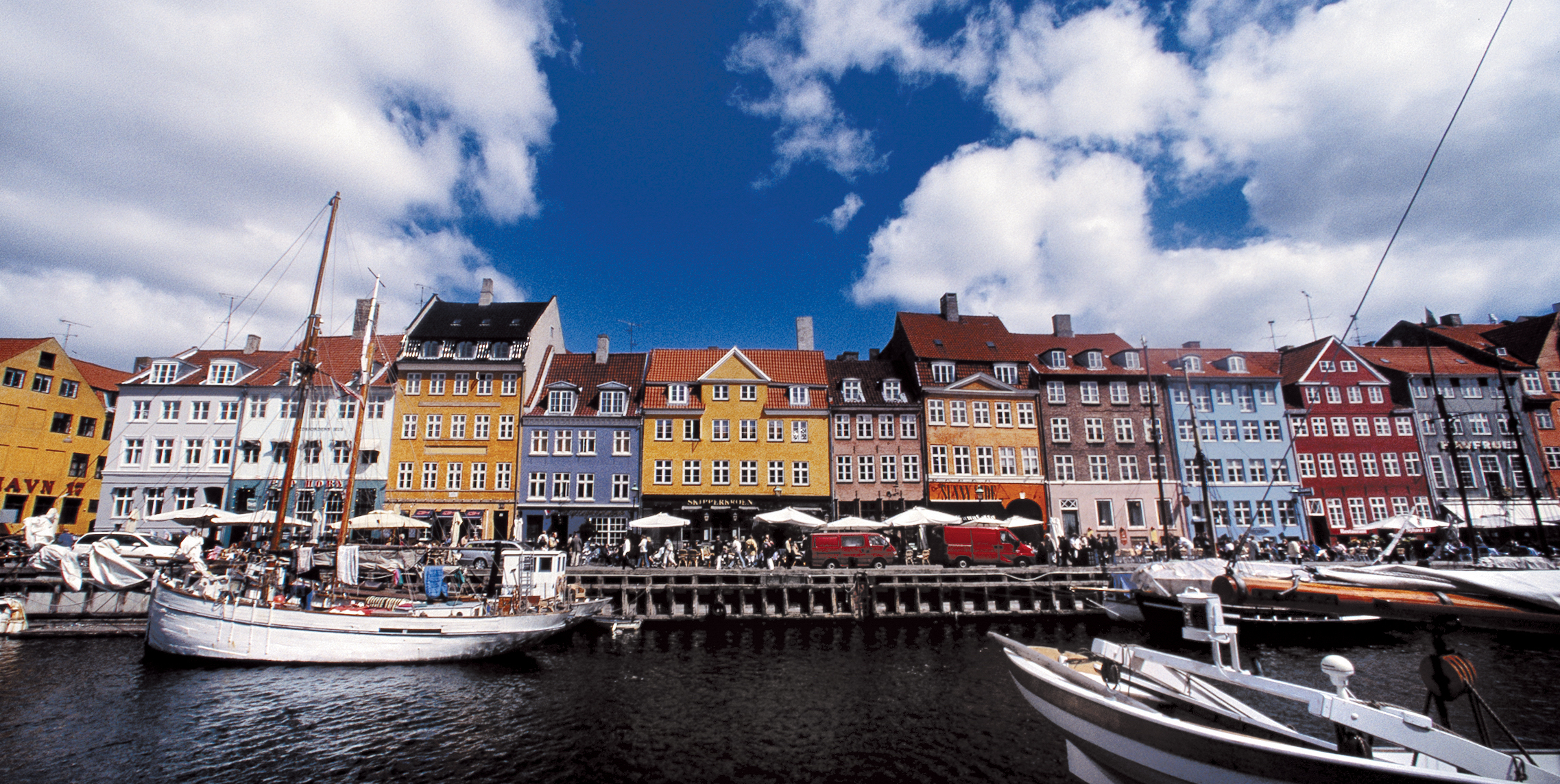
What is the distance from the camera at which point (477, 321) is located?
43.5 m

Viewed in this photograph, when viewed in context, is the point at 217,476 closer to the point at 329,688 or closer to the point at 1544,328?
the point at 329,688

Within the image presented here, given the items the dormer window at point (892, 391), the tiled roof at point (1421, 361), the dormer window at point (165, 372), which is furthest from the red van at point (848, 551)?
the dormer window at point (165, 372)

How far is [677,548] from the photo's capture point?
36844mm

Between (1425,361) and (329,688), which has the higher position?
(1425,361)

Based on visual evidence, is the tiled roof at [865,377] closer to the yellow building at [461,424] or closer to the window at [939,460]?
the window at [939,460]

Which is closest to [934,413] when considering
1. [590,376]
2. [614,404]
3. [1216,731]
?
[614,404]

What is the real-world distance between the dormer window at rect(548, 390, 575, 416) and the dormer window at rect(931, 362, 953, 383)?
22.7 meters

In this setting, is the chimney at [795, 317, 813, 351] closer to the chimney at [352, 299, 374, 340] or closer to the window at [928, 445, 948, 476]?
the window at [928, 445, 948, 476]

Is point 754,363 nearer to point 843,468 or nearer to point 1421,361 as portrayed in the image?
point 843,468

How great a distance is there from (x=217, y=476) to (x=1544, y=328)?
87.2 metres

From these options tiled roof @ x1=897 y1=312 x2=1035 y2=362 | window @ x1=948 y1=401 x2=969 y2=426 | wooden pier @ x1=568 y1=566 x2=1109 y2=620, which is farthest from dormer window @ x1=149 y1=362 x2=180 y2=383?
window @ x1=948 y1=401 x2=969 y2=426

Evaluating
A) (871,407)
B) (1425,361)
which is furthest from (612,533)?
(1425,361)

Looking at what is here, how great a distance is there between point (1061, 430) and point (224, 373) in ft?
171

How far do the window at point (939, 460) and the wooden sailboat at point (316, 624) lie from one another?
80.1ft
